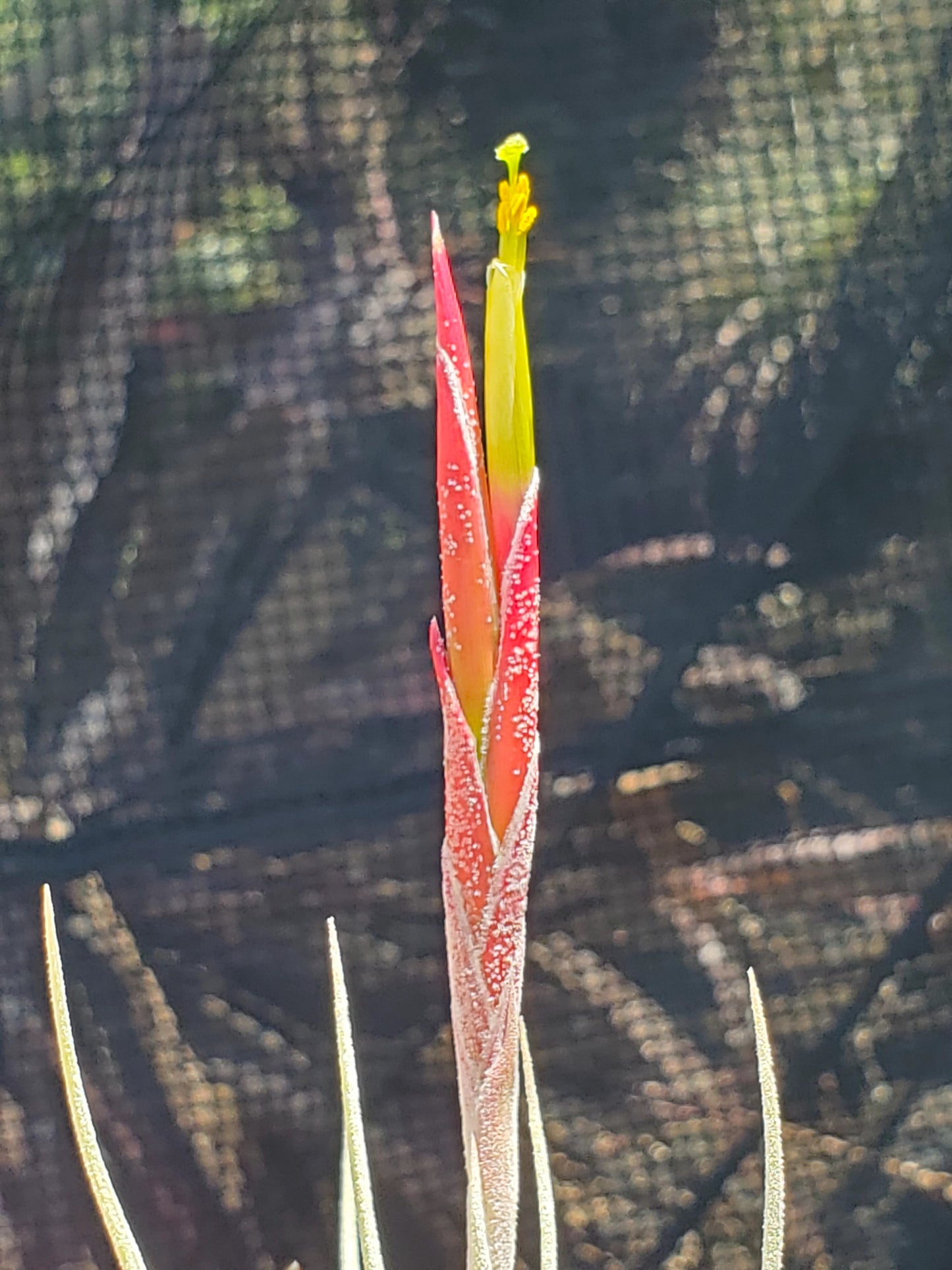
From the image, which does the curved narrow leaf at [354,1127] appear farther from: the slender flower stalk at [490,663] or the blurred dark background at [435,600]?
the blurred dark background at [435,600]

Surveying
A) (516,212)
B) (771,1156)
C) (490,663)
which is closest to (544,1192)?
(771,1156)

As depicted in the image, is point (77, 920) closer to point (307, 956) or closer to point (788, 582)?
point (307, 956)

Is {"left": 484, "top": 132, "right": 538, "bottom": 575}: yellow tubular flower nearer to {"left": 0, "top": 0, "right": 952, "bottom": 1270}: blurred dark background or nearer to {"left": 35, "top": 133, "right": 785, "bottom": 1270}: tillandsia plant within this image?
{"left": 35, "top": 133, "right": 785, "bottom": 1270}: tillandsia plant

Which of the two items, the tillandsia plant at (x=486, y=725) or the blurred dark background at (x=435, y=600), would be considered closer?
the tillandsia plant at (x=486, y=725)

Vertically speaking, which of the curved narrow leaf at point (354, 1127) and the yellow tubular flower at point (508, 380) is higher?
the yellow tubular flower at point (508, 380)

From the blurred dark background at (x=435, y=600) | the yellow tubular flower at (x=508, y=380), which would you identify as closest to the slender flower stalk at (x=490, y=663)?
the yellow tubular flower at (x=508, y=380)

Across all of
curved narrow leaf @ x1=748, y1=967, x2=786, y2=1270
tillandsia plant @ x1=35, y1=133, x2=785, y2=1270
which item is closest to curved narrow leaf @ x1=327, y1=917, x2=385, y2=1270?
tillandsia plant @ x1=35, y1=133, x2=785, y2=1270

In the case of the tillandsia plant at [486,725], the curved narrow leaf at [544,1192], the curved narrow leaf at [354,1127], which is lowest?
the curved narrow leaf at [544,1192]
